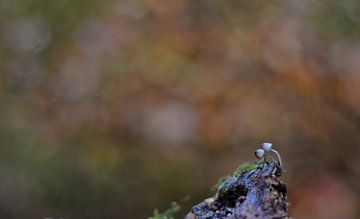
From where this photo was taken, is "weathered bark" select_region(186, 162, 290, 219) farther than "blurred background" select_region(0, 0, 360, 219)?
No

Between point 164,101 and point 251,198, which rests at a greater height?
point 164,101

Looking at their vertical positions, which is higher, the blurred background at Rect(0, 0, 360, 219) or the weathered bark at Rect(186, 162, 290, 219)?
the blurred background at Rect(0, 0, 360, 219)

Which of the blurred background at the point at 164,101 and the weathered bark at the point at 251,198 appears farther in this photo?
the blurred background at the point at 164,101

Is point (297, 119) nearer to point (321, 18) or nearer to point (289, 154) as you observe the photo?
point (289, 154)

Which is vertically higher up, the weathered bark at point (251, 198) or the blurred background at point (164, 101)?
the blurred background at point (164, 101)
